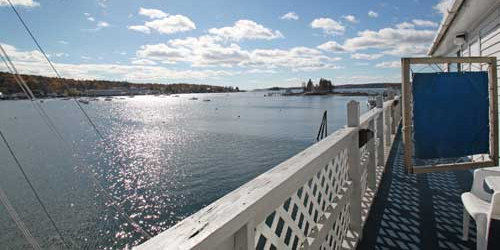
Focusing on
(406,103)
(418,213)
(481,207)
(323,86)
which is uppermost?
(323,86)

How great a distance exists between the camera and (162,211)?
302 inches

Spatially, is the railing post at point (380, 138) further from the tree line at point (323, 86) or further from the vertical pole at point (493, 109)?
the tree line at point (323, 86)

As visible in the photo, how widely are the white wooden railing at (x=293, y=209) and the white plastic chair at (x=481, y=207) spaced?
779 millimetres

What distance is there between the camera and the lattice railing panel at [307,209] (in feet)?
3.76

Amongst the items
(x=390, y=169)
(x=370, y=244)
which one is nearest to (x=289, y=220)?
(x=370, y=244)

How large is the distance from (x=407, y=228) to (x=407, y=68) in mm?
1476

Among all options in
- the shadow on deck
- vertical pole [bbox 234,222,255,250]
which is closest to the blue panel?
the shadow on deck

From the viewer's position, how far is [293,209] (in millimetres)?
1530

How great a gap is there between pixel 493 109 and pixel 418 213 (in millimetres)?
1337

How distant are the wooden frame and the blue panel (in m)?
0.05

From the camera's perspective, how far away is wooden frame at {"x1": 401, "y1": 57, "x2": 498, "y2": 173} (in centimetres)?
278

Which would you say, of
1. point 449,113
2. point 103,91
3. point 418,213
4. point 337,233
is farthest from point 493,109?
point 103,91

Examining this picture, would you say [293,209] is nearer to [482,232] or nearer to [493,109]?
[482,232]

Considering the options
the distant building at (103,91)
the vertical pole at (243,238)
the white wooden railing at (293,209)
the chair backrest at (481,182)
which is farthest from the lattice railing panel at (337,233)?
the distant building at (103,91)
